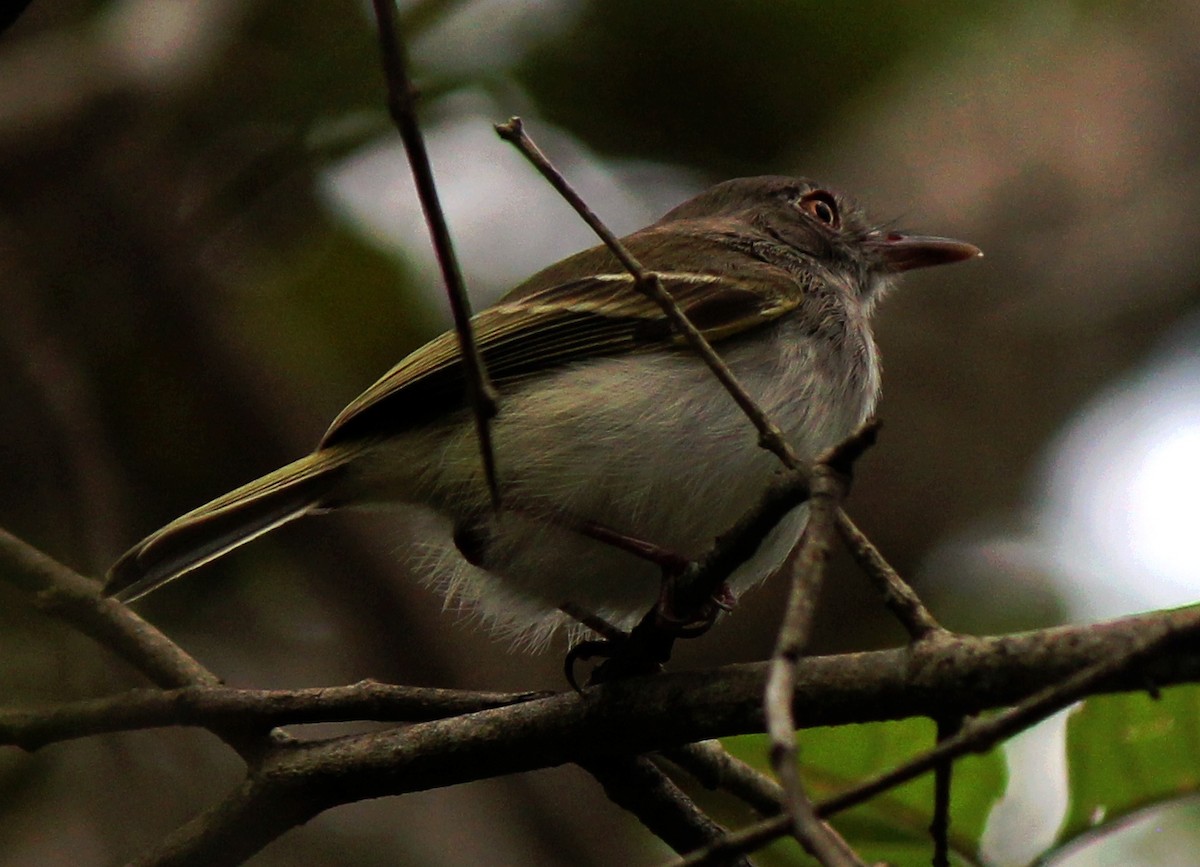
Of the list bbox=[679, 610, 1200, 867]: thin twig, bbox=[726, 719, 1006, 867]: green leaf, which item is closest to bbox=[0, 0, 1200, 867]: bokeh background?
bbox=[726, 719, 1006, 867]: green leaf

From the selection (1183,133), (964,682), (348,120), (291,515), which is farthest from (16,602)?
(1183,133)

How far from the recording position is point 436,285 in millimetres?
6973

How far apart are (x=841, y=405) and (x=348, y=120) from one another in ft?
10.0

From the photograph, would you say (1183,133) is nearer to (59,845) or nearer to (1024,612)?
(1024,612)

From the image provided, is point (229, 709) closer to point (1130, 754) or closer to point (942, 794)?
point (942, 794)

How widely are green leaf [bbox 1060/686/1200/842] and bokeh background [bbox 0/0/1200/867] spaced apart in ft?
2.35

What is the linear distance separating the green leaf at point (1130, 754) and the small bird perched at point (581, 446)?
2.96ft

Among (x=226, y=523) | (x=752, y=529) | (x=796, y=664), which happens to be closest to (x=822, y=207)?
(x=226, y=523)

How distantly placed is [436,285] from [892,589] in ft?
16.3

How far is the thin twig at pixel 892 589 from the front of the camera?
7.44 feet

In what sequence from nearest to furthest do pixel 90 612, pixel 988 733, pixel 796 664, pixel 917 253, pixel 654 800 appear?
pixel 988 733, pixel 796 664, pixel 654 800, pixel 90 612, pixel 917 253

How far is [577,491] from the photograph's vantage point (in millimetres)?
3812

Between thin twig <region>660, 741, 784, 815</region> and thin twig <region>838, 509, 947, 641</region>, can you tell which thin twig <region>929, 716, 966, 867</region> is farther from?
thin twig <region>660, 741, 784, 815</region>

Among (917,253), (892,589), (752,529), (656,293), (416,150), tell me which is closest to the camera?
(416,150)
